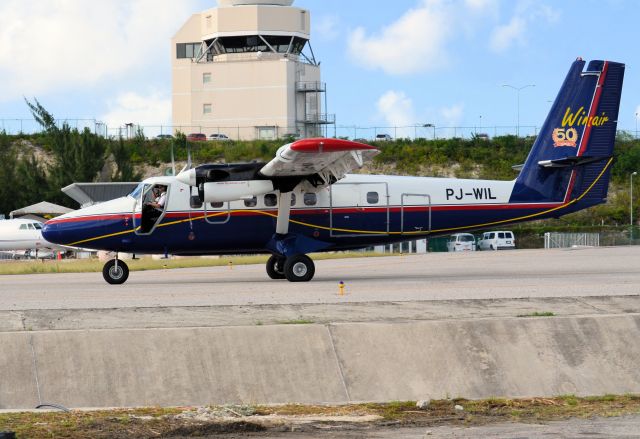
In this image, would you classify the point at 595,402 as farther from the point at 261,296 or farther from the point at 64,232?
the point at 64,232

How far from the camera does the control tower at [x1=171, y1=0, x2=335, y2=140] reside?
91.7 meters

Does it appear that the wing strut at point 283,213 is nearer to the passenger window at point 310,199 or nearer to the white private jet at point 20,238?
the passenger window at point 310,199

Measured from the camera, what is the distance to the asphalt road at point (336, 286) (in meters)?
18.0

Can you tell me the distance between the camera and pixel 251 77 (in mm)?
93625

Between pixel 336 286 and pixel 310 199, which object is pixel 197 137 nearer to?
pixel 310 199

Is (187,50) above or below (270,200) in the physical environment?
above

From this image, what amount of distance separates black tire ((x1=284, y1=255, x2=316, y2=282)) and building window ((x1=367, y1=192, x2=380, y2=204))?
8.03ft

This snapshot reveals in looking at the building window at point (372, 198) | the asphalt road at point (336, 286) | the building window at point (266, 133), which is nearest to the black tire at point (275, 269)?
the asphalt road at point (336, 286)

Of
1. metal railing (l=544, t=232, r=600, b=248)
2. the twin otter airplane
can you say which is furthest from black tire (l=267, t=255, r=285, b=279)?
metal railing (l=544, t=232, r=600, b=248)

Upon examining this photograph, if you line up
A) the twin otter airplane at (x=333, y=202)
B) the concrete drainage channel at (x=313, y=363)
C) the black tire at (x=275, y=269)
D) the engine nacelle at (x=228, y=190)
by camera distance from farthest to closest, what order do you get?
1. the black tire at (x=275, y=269)
2. the twin otter airplane at (x=333, y=202)
3. the engine nacelle at (x=228, y=190)
4. the concrete drainage channel at (x=313, y=363)

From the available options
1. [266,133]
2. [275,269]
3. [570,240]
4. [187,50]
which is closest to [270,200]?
[275,269]

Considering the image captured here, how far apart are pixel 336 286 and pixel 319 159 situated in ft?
10.3

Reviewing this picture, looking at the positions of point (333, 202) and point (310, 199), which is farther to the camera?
point (333, 202)

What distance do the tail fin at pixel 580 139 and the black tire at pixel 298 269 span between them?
6503mm
